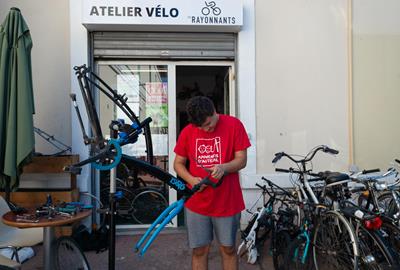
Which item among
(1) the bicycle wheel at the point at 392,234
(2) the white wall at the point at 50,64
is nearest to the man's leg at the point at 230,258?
(1) the bicycle wheel at the point at 392,234

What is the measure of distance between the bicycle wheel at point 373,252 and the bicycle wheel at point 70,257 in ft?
7.67

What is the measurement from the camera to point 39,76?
496cm

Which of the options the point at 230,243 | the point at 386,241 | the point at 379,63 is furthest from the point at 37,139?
the point at 379,63

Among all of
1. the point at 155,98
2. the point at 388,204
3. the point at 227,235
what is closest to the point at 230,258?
the point at 227,235

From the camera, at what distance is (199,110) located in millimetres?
2578

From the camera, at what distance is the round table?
9.08ft

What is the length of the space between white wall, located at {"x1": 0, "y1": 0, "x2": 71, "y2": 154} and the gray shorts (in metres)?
2.81

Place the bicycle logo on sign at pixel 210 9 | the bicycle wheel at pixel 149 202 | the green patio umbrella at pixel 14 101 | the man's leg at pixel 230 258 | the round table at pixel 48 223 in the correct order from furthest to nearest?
1. the bicycle wheel at pixel 149 202
2. the bicycle logo on sign at pixel 210 9
3. the green patio umbrella at pixel 14 101
4. the man's leg at pixel 230 258
5. the round table at pixel 48 223

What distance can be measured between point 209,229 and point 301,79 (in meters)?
3.08

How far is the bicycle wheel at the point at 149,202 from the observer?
5.43 metres

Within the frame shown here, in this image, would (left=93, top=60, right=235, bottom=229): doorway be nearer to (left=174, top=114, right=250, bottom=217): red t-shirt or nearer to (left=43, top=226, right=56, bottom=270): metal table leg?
(left=43, top=226, right=56, bottom=270): metal table leg

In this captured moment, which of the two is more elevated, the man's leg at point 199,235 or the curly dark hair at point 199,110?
the curly dark hair at point 199,110

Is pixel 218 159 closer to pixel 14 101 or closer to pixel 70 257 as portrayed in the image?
pixel 70 257

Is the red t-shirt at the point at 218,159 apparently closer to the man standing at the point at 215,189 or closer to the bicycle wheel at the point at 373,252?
the man standing at the point at 215,189
